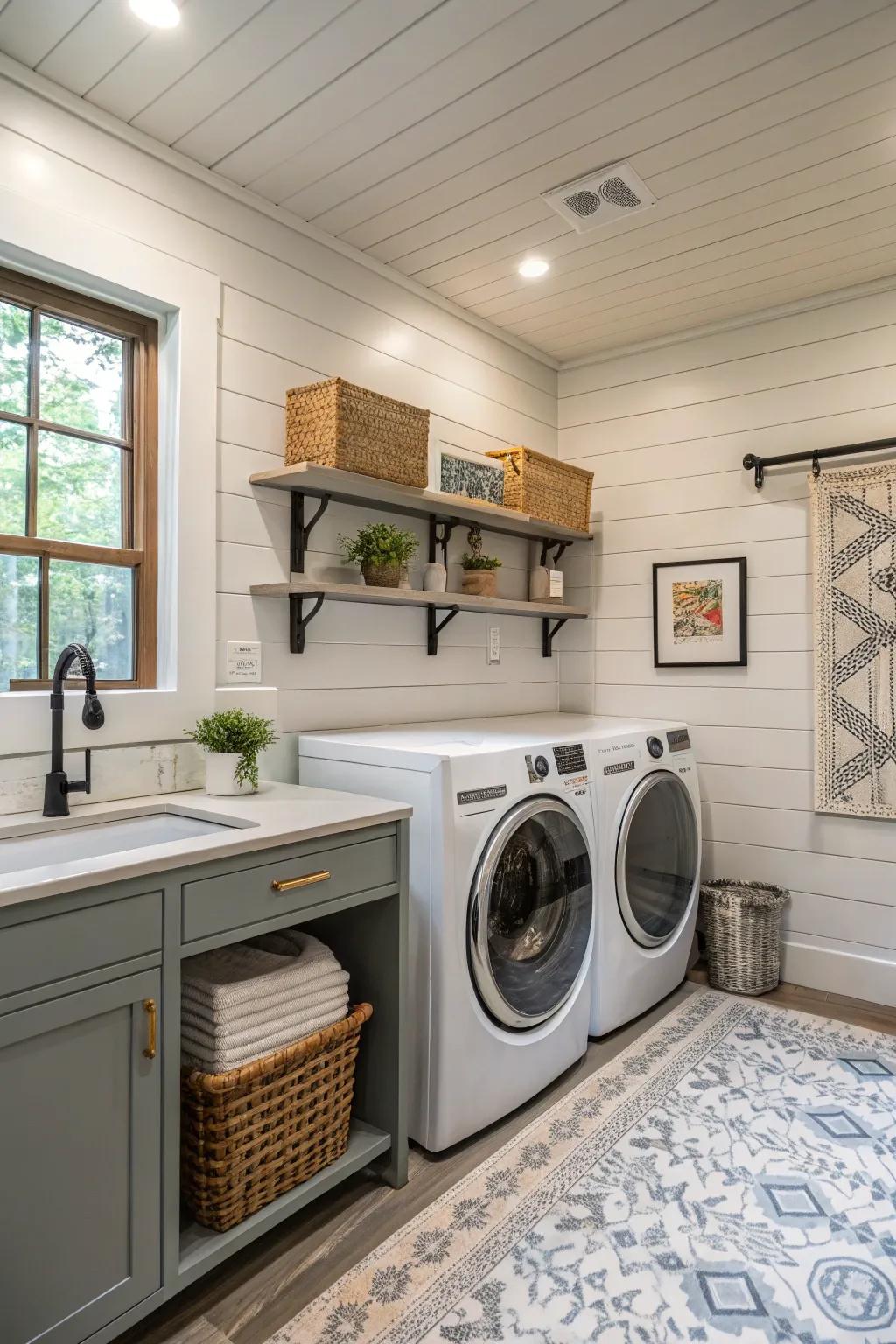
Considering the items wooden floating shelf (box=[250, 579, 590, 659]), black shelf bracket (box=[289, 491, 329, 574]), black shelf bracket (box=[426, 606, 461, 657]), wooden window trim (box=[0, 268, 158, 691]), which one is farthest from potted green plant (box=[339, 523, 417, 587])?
wooden window trim (box=[0, 268, 158, 691])

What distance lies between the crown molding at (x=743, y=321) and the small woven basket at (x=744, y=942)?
7.00ft

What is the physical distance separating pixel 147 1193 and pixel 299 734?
126cm

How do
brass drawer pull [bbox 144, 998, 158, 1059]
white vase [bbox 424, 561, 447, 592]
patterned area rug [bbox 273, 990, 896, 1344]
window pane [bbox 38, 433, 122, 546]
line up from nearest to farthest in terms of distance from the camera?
1. brass drawer pull [bbox 144, 998, 158, 1059]
2. patterned area rug [bbox 273, 990, 896, 1344]
3. window pane [bbox 38, 433, 122, 546]
4. white vase [bbox 424, 561, 447, 592]

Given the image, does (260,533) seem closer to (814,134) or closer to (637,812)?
(637,812)

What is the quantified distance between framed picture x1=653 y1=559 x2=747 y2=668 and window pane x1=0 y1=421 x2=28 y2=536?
2319 millimetres

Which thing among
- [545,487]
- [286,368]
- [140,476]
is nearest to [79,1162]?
[140,476]

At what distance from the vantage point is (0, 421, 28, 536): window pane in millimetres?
1871

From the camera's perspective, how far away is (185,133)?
2.06 meters

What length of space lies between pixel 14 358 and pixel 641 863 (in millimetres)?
2247

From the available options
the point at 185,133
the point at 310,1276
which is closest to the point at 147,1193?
the point at 310,1276

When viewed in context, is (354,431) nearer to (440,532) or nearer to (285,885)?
(440,532)

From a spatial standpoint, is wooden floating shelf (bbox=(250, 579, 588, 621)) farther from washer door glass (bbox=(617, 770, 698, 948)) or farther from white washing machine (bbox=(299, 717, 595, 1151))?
washer door glass (bbox=(617, 770, 698, 948))

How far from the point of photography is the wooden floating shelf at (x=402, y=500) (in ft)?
7.45

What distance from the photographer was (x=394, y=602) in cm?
268
